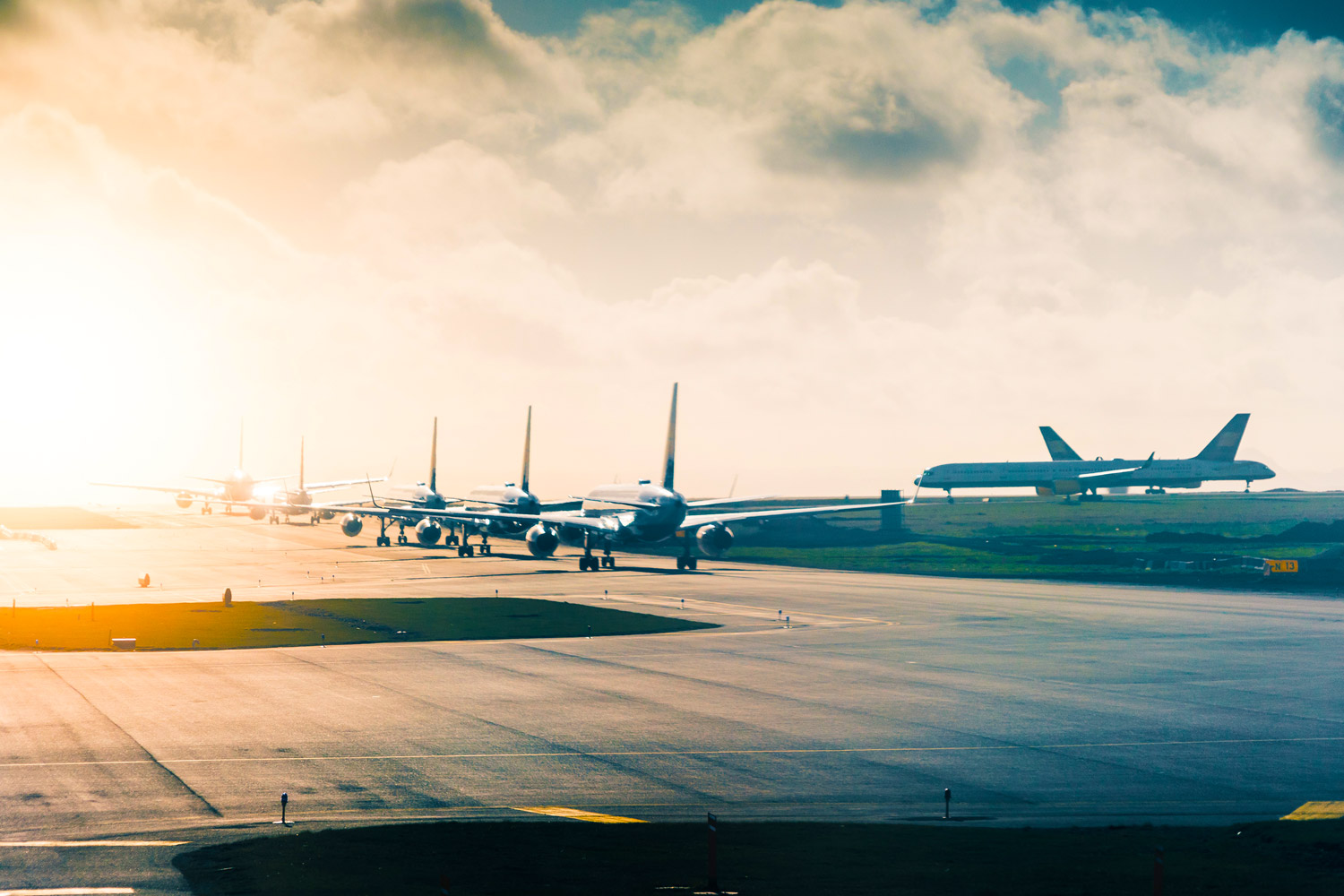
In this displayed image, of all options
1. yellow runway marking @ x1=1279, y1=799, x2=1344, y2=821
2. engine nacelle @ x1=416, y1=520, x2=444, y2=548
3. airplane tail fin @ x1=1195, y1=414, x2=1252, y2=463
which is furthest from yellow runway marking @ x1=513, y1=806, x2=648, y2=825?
airplane tail fin @ x1=1195, y1=414, x2=1252, y2=463

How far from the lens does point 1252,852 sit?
13.2m

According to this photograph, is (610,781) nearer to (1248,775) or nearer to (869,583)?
(1248,775)

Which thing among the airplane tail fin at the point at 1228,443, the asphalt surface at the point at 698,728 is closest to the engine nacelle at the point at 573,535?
the asphalt surface at the point at 698,728

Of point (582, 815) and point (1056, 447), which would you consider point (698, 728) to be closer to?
point (582, 815)

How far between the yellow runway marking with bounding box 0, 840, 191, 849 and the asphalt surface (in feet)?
0.47

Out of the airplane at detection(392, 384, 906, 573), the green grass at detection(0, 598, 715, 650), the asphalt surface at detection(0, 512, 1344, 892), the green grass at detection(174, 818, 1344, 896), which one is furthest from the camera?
the airplane at detection(392, 384, 906, 573)

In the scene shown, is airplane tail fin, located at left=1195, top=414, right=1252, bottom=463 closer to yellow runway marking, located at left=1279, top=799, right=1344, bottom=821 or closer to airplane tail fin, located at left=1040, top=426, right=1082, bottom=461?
airplane tail fin, located at left=1040, top=426, right=1082, bottom=461

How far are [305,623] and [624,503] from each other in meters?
27.8

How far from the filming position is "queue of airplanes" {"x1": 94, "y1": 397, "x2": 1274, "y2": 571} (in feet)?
226

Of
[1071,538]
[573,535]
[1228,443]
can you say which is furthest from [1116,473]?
[573,535]

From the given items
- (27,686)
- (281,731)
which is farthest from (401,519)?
(281,731)

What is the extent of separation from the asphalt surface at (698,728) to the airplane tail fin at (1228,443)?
11230 cm

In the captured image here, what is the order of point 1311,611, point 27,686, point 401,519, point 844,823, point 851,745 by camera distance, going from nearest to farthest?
point 844,823 → point 851,745 → point 27,686 → point 1311,611 → point 401,519

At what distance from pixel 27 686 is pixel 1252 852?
88.9 feet
